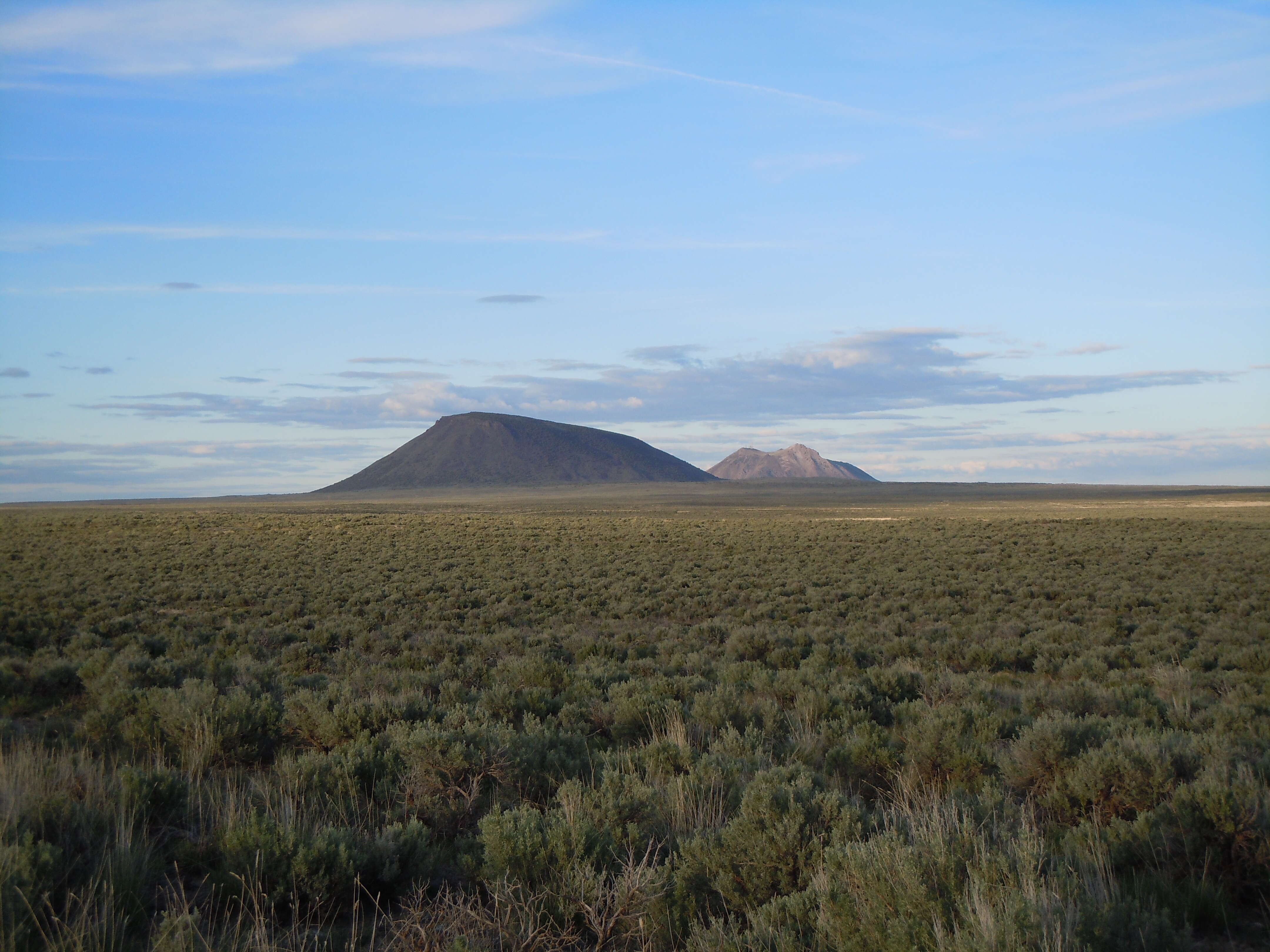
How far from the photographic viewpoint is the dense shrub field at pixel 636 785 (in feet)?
10.4

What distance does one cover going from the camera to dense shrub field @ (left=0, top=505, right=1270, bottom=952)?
3184mm

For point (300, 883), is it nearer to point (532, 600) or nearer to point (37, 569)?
point (532, 600)

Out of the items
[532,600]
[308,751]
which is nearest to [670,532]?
[532,600]

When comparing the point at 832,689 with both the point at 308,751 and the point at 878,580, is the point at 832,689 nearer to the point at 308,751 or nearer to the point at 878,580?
the point at 308,751

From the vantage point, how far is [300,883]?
3566 millimetres

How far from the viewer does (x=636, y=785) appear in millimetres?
4625

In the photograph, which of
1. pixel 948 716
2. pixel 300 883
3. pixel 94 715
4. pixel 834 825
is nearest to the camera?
pixel 300 883

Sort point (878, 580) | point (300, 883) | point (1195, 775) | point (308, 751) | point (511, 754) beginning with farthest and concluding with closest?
1. point (878, 580)
2. point (308, 751)
3. point (511, 754)
4. point (1195, 775)
5. point (300, 883)

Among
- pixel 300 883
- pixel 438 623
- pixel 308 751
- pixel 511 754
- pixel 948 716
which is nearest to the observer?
pixel 300 883

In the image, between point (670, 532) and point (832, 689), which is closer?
point (832, 689)

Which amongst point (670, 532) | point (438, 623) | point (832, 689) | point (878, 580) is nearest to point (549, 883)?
point (832, 689)

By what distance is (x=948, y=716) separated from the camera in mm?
6340

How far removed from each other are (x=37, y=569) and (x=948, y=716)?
27.1m

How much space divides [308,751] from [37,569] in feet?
78.7
